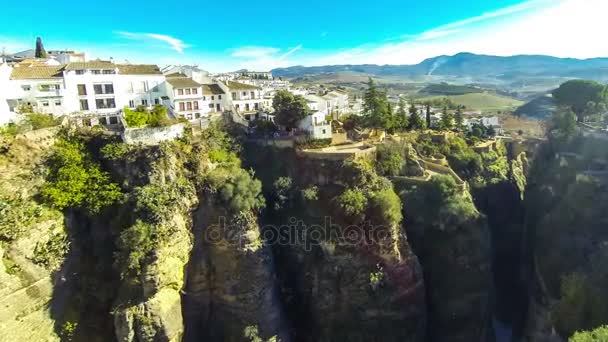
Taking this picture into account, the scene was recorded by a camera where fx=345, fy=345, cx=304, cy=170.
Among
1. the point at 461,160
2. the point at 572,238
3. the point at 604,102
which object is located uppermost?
the point at 604,102

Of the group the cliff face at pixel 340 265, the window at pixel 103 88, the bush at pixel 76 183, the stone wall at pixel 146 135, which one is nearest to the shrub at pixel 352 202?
the cliff face at pixel 340 265

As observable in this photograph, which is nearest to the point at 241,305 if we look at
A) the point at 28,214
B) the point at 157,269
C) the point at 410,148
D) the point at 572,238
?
the point at 157,269

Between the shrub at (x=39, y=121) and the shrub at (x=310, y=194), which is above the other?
the shrub at (x=39, y=121)

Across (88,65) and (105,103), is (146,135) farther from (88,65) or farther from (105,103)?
(88,65)

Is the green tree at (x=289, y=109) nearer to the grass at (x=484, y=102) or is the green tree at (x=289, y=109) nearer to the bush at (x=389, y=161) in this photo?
the bush at (x=389, y=161)

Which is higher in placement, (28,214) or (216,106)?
(216,106)

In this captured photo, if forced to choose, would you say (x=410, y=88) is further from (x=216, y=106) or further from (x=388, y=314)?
(x=388, y=314)

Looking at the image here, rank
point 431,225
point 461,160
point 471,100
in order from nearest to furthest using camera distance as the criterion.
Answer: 1. point 431,225
2. point 461,160
3. point 471,100
